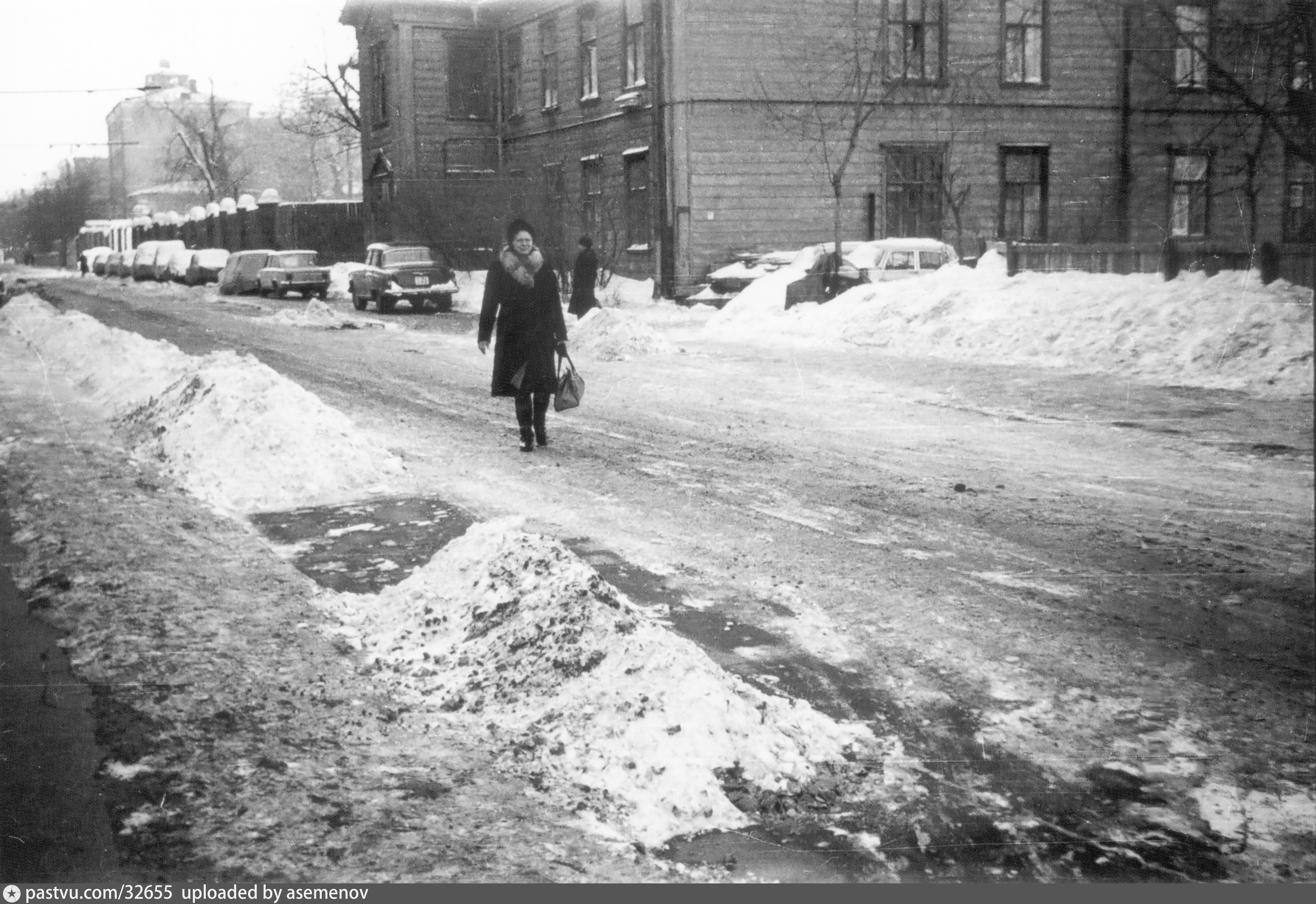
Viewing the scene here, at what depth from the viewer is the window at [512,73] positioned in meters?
37.2

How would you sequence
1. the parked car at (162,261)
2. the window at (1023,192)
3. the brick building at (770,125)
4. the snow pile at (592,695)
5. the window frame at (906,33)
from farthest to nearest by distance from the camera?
the parked car at (162,261), the window at (1023,192), the window frame at (906,33), the brick building at (770,125), the snow pile at (592,695)

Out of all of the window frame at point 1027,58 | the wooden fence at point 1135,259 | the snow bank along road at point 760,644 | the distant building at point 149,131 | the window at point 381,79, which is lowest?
the snow bank along road at point 760,644

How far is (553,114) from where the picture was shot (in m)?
36.7

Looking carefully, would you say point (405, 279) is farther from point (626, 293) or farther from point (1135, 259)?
point (1135, 259)

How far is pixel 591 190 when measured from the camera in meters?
35.4

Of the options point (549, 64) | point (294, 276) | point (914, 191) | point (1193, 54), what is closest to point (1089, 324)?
point (1193, 54)

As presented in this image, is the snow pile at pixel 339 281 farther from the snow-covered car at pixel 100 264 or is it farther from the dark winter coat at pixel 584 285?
the snow-covered car at pixel 100 264

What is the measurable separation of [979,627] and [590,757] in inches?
85.0

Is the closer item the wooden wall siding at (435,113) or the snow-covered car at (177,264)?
the wooden wall siding at (435,113)

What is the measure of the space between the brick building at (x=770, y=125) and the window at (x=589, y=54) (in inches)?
2.8

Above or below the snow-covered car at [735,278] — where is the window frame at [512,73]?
above

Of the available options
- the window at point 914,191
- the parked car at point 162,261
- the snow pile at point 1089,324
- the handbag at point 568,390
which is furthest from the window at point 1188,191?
the parked car at point 162,261

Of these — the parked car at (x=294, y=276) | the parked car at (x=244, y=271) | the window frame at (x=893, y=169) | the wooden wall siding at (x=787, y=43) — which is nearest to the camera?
the wooden wall siding at (x=787, y=43)

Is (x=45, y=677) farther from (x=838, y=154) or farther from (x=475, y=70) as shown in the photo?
(x=475, y=70)
